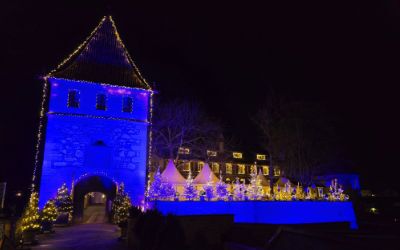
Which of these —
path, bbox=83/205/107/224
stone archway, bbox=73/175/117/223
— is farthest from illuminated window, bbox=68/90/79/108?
path, bbox=83/205/107/224

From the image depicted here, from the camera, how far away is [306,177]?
3100 cm

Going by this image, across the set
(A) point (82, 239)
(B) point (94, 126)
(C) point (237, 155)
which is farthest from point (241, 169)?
(A) point (82, 239)

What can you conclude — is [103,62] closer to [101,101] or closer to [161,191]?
[101,101]

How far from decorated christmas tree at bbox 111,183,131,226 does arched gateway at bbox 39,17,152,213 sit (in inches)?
33.2

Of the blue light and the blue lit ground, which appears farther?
the blue light

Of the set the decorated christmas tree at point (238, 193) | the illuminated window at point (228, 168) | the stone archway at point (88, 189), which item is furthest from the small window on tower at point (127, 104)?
the illuminated window at point (228, 168)

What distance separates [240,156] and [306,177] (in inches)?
680

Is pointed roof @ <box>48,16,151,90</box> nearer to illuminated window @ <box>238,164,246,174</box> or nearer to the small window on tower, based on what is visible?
the small window on tower

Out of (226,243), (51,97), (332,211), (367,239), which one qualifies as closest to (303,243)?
(367,239)

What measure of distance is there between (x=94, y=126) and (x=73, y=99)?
2.21 m

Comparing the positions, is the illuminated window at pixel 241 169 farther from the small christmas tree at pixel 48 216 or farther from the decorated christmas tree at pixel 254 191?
the small christmas tree at pixel 48 216

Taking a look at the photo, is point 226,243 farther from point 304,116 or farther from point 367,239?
point 304,116

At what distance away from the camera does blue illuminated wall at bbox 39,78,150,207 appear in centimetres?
1981

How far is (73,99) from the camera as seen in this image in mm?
21156
